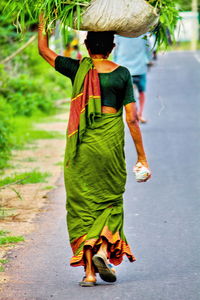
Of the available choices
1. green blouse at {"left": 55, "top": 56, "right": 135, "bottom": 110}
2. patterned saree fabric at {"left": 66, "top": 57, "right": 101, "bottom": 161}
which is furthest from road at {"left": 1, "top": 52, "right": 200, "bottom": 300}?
green blouse at {"left": 55, "top": 56, "right": 135, "bottom": 110}

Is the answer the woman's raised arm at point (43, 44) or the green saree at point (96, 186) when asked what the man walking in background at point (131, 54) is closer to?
the woman's raised arm at point (43, 44)

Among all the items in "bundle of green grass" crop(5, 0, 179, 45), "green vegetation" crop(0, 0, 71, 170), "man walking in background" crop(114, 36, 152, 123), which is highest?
"bundle of green grass" crop(5, 0, 179, 45)

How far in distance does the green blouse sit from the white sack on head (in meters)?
0.28

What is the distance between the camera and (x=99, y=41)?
5.56m

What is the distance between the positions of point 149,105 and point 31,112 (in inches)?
118

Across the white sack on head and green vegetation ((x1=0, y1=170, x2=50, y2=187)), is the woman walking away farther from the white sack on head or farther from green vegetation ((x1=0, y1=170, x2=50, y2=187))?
green vegetation ((x1=0, y1=170, x2=50, y2=187))

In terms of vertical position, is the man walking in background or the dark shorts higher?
the man walking in background

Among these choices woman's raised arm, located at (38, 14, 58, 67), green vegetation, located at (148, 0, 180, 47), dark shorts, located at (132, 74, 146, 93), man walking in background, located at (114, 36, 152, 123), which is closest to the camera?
woman's raised arm, located at (38, 14, 58, 67)

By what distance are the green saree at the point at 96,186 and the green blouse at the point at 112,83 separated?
0.32 feet

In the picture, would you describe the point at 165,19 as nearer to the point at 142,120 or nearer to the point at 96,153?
the point at 96,153

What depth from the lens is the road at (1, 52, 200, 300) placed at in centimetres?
540

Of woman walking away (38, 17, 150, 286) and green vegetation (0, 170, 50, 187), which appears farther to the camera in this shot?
green vegetation (0, 170, 50, 187)

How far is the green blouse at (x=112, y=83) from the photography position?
5.52 meters

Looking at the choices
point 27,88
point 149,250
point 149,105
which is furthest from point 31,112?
point 149,250
